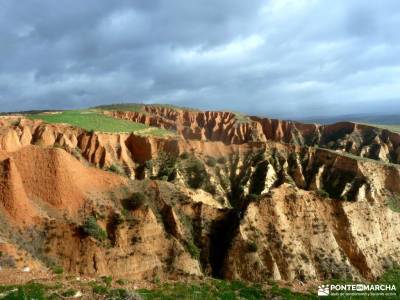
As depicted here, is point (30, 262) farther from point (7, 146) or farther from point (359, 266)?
point (7, 146)

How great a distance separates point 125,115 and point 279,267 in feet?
330

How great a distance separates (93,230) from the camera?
1278 inches

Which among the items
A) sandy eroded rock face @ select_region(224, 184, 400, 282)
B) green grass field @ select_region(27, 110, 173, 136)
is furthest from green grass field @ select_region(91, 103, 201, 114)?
sandy eroded rock face @ select_region(224, 184, 400, 282)

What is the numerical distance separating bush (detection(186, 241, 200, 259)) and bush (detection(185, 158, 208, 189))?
32349 mm

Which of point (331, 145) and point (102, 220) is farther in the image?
point (331, 145)

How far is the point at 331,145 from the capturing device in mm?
119312

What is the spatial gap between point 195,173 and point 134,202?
3673cm

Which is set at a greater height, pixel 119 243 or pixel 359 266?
pixel 119 243

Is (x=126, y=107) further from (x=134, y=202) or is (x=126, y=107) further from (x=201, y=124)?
(x=134, y=202)

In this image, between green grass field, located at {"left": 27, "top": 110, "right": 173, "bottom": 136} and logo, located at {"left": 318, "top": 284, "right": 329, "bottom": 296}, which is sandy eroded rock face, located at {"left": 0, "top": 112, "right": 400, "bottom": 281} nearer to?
logo, located at {"left": 318, "top": 284, "right": 329, "bottom": 296}

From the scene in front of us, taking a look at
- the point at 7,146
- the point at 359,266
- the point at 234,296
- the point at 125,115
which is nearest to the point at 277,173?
the point at 359,266

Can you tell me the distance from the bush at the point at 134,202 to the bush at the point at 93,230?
4.65 meters

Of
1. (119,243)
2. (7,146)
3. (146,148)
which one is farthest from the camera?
(146,148)

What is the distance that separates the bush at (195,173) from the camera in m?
72.1
